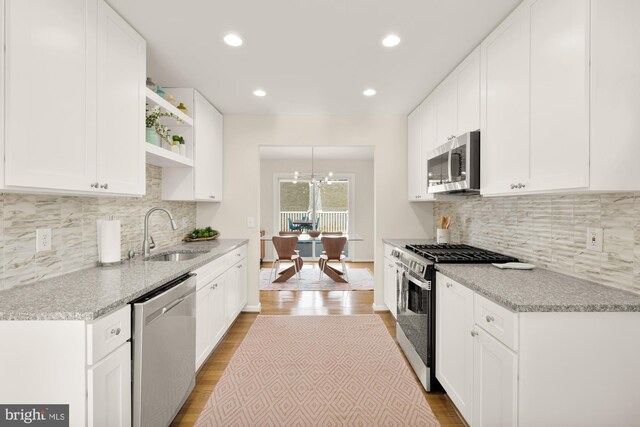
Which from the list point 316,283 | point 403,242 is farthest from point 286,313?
point 403,242

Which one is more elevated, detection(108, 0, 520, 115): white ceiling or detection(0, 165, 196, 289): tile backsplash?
detection(108, 0, 520, 115): white ceiling

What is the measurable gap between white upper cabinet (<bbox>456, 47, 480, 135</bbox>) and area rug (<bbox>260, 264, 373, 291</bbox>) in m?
3.30

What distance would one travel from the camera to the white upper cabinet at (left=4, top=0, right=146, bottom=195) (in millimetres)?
1258

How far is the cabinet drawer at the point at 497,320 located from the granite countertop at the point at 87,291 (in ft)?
5.58

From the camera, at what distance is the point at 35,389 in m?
1.20

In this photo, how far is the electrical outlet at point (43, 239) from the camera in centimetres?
169

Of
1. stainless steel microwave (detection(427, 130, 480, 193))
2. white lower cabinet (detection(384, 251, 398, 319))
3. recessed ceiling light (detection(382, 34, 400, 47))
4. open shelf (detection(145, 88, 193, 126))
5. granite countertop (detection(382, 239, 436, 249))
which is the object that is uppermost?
recessed ceiling light (detection(382, 34, 400, 47))

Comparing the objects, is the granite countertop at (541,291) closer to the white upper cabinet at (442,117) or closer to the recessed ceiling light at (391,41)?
the white upper cabinet at (442,117)

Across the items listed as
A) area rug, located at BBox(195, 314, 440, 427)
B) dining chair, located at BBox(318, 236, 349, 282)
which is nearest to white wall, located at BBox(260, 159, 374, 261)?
dining chair, located at BBox(318, 236, 349, 282)

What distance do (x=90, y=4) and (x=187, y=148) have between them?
149cm

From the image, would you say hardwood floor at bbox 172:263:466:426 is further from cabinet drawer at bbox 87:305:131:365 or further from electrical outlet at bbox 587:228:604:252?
electrical outlet at bbox 587:228:604:252

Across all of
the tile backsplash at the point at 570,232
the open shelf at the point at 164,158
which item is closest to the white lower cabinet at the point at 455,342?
the tile backsplash at the point at 570,232

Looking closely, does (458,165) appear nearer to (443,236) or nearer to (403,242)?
(443,236)

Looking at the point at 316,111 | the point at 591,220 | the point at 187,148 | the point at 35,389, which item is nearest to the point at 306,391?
the point at 35,389
